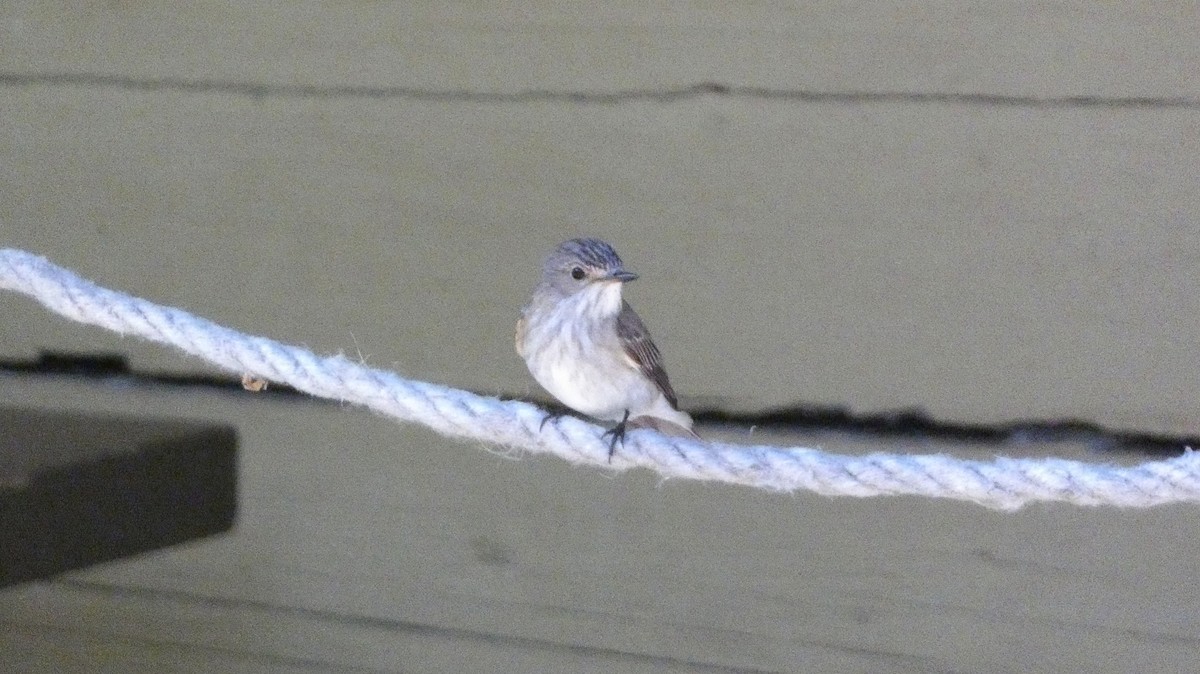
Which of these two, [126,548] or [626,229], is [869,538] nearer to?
[626,229]

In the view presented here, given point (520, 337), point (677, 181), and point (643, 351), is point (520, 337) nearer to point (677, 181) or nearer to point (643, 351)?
point (643, 351)

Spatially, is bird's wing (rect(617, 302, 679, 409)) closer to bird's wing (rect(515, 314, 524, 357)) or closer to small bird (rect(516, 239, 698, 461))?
small bird (rect(516, 239, 698, 461))

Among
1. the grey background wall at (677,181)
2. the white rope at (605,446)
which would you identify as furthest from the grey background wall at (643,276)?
the white rope at (605,446)

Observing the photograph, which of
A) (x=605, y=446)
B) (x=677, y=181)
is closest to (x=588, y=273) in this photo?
(x=677, y=181)

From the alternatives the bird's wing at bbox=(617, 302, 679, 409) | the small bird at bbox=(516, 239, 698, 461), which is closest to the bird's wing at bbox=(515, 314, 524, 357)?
the small bird at bbox=(516, 239, 698, 461)

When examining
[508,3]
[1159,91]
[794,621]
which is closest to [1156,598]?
[794,621]
